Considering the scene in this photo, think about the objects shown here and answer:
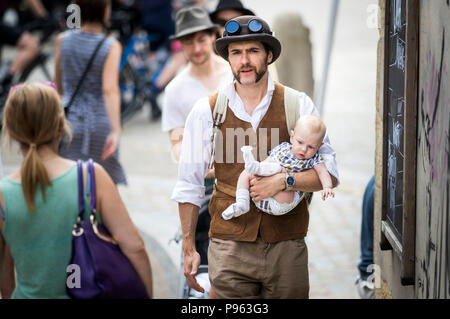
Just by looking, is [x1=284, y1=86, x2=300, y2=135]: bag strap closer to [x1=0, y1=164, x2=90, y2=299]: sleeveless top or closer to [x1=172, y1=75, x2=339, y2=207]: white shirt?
[x1=172, y1=75, x2=339, y2=207]: white shirt

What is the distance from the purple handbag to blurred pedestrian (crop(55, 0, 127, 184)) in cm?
237

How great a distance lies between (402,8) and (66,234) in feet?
5.91

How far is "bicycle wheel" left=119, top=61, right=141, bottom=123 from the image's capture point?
11.2 meters

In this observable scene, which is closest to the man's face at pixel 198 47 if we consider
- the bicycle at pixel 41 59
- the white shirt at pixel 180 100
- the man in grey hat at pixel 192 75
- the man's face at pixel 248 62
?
the man in grey hat at pixel 192 75

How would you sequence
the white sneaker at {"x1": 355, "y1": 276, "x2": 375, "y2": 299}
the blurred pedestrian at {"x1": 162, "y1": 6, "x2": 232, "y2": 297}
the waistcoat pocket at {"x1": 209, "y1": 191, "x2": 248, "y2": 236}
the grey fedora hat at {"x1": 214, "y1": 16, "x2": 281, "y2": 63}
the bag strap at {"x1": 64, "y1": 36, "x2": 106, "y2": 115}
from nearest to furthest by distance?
the grey fedora hat at {"x1": 214, "y1": 16, "x2": 281, "y2": 63} < the waistcoat pocket at {"x1": 209, "y1": 191, "x2": 248, "y2": 236} < the blurred pedestrian at {"x1": 162, "y1": 6, "x2": 232, "y2": 297} < the white sneaker at {"x1": 355, "y1": 276, "x2": 375, "y2": 299} < the bag strap at {"x1": 64, "y1": 36, "x2": 106, "y2": 115}

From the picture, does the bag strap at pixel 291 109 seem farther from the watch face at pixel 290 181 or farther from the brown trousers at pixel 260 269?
the brown trousers at pixel 260 269

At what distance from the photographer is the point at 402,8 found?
12.2 ft

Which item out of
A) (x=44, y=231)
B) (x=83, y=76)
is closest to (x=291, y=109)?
(x=44, y=231)

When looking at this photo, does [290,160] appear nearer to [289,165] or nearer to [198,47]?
[289,165]

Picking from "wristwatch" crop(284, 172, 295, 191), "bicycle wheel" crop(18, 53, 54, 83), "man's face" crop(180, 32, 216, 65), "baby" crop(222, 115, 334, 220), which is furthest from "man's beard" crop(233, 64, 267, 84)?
"bicycle wheel" crop(18, 53, 54, 83)

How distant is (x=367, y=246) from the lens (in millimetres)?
5113

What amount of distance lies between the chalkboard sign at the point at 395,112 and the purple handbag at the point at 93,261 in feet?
4.38

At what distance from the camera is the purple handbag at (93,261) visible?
11.3 ft
